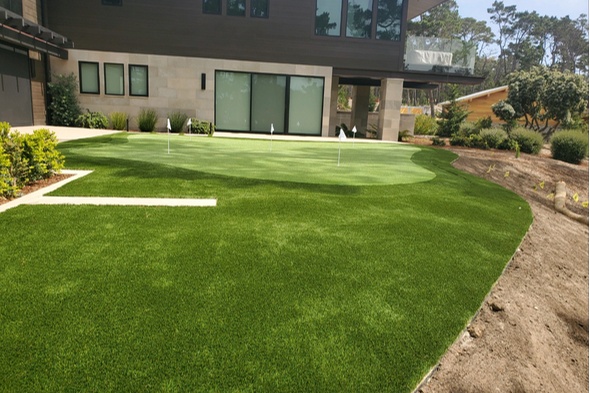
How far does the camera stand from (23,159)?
6.64 m

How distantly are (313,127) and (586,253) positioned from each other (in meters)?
16.3

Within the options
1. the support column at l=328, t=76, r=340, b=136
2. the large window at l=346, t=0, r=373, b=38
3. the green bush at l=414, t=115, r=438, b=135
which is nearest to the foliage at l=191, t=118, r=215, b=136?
the support column at l=328, t=76, r=340, b=136

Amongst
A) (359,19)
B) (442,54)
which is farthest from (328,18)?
(442,54)

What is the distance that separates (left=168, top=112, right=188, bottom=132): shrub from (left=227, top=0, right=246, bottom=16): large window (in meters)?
5.32

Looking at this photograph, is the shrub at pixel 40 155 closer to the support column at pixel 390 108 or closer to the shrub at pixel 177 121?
the shrub at pixel 177 121

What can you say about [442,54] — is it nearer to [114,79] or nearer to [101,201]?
[114,79]

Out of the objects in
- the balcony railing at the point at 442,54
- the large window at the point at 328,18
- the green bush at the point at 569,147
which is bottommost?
the green bush at the point at 569,147

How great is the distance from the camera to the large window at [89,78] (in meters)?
20.2

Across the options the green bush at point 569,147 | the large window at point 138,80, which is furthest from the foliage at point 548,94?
the large window at point 138,80

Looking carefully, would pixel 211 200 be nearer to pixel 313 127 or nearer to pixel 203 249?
pixel 203 249

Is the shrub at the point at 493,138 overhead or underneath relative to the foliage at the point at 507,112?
underneath

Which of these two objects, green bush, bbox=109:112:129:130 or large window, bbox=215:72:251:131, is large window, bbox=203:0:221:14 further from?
green bush, bbox=109:112:129:130

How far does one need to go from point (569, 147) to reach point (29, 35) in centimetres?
2161

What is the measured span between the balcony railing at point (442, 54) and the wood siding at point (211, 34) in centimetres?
86
